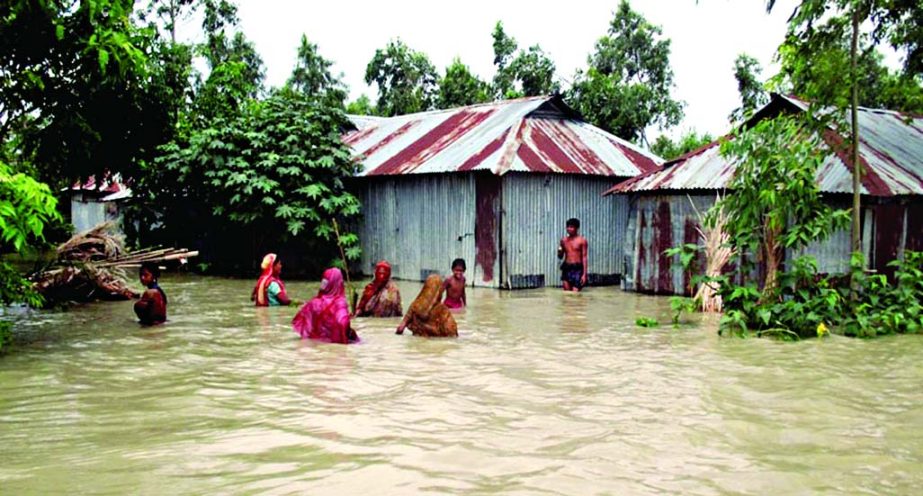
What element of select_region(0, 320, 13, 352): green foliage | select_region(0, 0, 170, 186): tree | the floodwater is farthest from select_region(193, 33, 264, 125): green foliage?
select_region(0, 320, 13, 352): green foliage

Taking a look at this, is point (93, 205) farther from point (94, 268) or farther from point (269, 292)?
point (269, 292)

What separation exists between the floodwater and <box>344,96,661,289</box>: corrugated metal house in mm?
6077

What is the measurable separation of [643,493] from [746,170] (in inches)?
309

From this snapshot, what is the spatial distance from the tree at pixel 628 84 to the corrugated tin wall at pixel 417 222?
1215 centimetres

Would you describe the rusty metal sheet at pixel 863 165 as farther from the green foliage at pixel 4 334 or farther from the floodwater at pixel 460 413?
the green foliage at pixel 4 334

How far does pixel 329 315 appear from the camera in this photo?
10.6 m

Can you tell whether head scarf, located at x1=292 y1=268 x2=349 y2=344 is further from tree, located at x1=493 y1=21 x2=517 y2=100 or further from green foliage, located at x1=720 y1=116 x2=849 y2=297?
tree, located at x1=493 y1=21 x2=517 y2=100

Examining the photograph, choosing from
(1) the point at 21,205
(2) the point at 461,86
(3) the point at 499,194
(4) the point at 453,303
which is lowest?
(4) the point at 453,303

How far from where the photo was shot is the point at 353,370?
909 cm

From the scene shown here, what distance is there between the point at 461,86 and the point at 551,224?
17380 mm

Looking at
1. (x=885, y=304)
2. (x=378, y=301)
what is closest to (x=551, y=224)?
(x=378, y=301)

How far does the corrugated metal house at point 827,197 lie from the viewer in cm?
1368

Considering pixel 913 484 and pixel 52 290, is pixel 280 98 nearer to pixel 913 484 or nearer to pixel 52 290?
pixel 52 290

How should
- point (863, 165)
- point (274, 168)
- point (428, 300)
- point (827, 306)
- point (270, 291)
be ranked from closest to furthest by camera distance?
point (428, 300)
point (827, 306)
point (863, 165)
point (270, 291)
point (274, 168)
